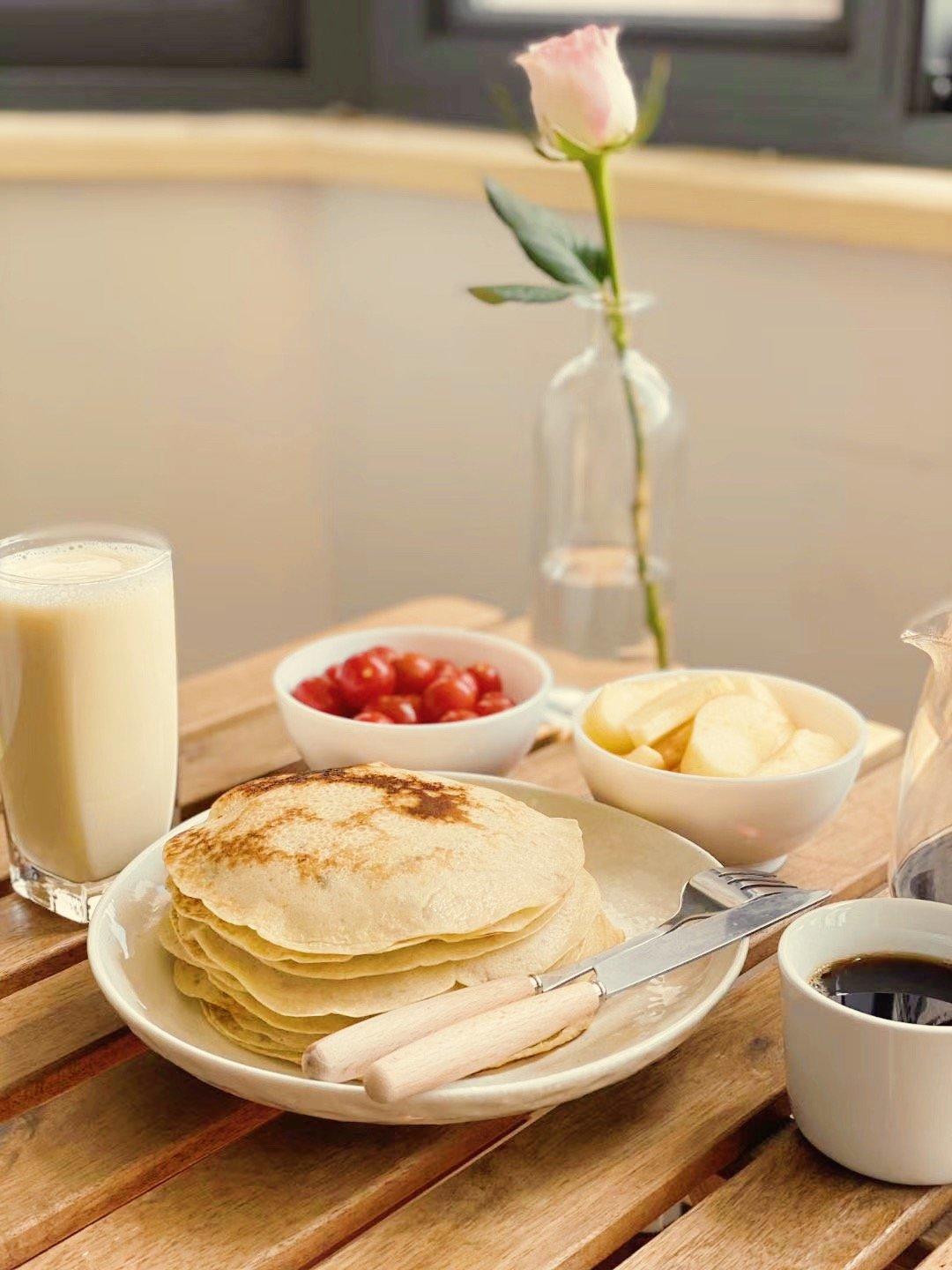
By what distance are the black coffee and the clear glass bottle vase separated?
0.55m

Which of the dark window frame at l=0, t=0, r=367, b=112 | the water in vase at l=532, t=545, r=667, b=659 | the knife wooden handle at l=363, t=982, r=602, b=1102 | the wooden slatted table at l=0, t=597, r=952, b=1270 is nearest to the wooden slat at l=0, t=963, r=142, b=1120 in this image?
the wooden slatted table at l=0, t=597, r=952, b=1270

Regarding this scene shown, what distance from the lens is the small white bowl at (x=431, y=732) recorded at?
3.20ft

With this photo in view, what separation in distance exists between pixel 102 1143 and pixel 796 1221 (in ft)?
1.03

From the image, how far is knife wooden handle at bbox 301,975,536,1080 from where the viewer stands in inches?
25.3

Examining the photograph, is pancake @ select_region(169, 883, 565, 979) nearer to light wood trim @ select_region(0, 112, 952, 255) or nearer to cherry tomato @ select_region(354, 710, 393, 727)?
cherry tomato @ select_region(354, 710, 393, 727)

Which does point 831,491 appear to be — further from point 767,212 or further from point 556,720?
point 556,720

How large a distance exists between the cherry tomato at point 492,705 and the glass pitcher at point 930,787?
0.29 metres

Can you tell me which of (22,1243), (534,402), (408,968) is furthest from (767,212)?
(22,1243)

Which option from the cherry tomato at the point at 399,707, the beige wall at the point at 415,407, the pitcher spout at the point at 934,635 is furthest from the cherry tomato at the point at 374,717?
the beige wall at the point at 415,407

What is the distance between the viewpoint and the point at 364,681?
1.05m

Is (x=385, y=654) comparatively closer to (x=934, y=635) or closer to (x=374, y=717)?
(x=374, y=717)

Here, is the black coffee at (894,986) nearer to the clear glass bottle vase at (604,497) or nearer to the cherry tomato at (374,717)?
the cherry tomato at (374,717)

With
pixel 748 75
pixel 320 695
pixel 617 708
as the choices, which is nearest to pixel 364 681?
pixel 320 695

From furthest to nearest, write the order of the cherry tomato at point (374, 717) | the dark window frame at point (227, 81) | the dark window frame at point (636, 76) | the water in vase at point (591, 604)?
the dark window frame at point (227, 81) → the dark window frame at point (636, 76) → the water in vase at point (591, 604) → the cherry tomato at point (374, 717)
